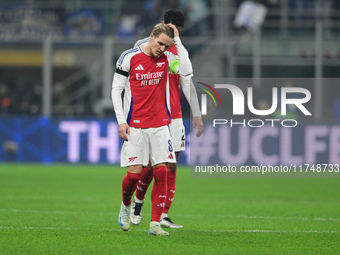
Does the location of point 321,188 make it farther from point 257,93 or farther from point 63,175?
point 63,175

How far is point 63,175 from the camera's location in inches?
688

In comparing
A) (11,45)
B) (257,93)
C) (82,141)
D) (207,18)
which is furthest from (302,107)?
(11,45)

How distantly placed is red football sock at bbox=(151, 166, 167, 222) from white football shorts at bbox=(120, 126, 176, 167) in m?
0.09

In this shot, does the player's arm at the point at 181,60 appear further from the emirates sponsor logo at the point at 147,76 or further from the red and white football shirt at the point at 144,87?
the emirates sponsor logo at the point at 147,76

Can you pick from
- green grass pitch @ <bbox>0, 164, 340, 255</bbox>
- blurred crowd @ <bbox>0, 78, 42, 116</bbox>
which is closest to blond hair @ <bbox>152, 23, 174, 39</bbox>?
green grass pitch @ <bbox>0, 164, 340, 255</bbox>

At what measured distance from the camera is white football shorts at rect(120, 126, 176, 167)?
791 centimetres

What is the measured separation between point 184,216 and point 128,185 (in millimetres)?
2303

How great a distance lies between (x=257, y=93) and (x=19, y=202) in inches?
350

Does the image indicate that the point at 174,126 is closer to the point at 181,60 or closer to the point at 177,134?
the point at 177,134

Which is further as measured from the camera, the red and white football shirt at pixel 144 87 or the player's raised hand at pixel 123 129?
the red and white football shirt at pixel 144 87

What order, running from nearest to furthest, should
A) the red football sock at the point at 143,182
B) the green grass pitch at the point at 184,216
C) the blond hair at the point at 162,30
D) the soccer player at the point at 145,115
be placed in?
the green grass pitch at the point at 184,216
the blond hair at the point at 162,30
the soccer player at the point at 145,115
the red football sock at the point at 143,182

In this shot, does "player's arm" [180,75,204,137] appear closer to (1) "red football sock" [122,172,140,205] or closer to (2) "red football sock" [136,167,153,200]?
(2) "red football sock" [136,167,153,200]

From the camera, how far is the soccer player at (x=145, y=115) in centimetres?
785

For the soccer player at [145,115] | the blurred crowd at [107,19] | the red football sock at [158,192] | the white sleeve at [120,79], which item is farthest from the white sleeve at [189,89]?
the blurred crowd at [107,19]
